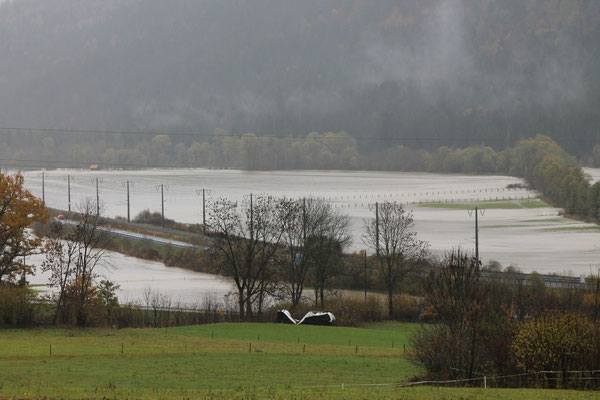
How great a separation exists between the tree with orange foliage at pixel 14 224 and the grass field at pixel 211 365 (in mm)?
8407

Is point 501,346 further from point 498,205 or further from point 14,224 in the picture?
point 498,205

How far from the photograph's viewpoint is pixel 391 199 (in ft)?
241

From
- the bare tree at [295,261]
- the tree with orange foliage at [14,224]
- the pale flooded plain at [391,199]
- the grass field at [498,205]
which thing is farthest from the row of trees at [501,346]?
the grass field at [498,205]

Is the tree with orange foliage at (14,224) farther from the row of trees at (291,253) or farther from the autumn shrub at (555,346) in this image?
the autumn shrub at (555,346)

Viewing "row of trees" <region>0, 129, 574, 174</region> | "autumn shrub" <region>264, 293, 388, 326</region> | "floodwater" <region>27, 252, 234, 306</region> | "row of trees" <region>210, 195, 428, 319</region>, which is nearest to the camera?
"autumn shrub" <region>264, 293, 388, 326</region>

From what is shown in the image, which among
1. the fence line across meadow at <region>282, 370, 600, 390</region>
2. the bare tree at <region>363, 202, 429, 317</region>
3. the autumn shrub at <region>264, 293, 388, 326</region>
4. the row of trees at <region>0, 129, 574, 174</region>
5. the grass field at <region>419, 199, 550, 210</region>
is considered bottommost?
the autumn shrub at <region>264, 293, 388, 326</region>

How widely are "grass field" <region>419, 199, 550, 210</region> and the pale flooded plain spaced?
1.96 ft

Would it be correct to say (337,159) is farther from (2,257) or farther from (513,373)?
(513,373)

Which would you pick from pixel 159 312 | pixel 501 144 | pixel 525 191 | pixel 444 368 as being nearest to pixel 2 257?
pixel 159 312

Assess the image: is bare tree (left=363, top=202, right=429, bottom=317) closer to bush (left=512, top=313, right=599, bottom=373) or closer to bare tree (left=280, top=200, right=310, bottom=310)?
bare tree (left=280, top=200, right=310, bottom=310)

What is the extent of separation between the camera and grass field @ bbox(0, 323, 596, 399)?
39.9 feet

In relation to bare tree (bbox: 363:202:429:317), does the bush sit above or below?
below

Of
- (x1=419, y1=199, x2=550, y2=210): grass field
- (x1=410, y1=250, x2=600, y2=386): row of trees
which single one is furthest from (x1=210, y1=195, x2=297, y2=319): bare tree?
(x1=419, y1=199, x2=550, y2=210): grass field

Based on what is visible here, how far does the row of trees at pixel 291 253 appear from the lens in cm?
3384
